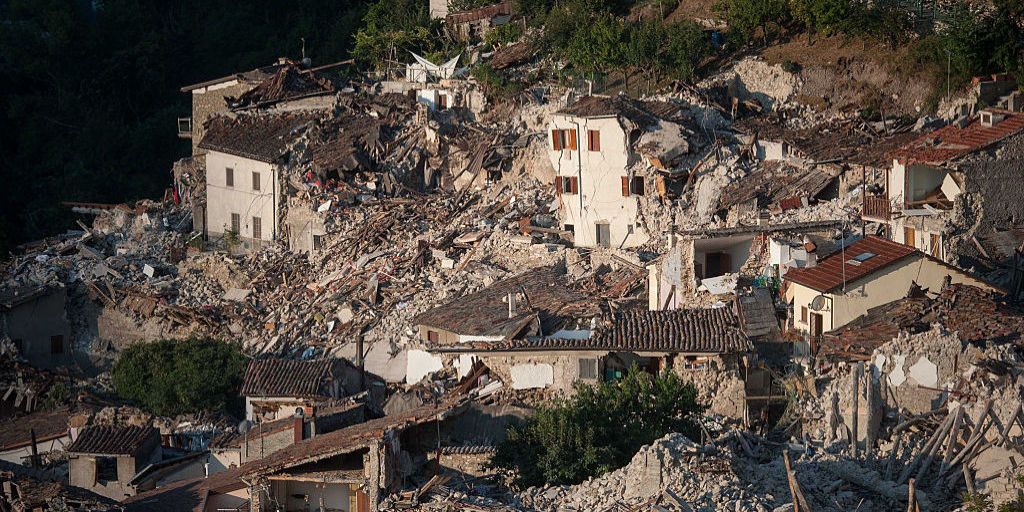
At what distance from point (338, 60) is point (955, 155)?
26.2 m

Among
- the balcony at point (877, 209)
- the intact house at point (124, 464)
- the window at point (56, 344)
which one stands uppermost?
the balcony at point (877, 209)

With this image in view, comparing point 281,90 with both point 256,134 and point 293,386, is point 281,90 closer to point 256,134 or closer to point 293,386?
point 256,134

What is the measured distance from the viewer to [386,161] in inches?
1908

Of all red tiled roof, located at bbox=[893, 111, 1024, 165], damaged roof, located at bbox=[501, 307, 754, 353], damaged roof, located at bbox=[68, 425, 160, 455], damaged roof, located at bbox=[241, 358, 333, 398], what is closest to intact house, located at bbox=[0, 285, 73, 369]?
damaged roof, located at bbox=[241, 358, 333, 398]

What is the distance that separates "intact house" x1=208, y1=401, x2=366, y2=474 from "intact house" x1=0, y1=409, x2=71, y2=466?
4042mm

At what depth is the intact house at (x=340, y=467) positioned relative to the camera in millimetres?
30500

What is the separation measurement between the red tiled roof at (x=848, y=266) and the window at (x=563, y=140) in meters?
9.17

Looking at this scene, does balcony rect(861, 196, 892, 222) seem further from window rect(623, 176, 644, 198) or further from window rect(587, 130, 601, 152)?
window rect(587, 130, 601, 152)

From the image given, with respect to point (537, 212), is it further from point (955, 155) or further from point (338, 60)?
point (338, 60)

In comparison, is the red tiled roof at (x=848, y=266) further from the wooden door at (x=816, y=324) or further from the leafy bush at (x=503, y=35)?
the leafy bush at (x=503, y=35)

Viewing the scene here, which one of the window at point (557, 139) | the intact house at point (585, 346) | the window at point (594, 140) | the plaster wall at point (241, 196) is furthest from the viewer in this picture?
the plaster wall at point (241, 196)

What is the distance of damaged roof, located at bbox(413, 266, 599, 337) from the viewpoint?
122ft

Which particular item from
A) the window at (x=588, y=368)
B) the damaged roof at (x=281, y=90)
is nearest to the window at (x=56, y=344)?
the damaged roof at (x=281, y=90)

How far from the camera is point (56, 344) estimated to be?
46969 millimetres
